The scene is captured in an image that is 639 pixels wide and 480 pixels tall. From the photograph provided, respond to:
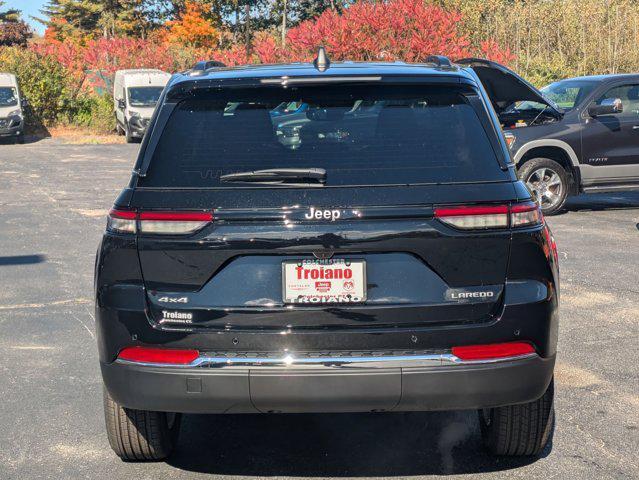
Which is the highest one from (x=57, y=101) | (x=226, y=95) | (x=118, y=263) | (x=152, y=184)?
(x=226, y=95)

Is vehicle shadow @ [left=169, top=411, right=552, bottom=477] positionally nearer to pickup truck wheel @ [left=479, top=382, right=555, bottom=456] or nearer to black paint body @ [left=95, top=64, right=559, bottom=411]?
pickup truck wheel @ [left=479, top=382, right=555, bottom=456]

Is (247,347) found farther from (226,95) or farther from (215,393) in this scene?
(226,95)

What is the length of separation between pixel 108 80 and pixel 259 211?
3721cm

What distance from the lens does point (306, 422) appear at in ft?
15.8

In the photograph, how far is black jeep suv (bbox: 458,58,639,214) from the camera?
41.8ft

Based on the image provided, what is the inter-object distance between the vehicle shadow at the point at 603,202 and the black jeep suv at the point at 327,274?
33.5 ft

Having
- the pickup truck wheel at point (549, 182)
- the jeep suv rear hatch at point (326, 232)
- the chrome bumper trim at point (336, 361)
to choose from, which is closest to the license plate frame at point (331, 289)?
the jeep suv rear hatch at point (326, 232)

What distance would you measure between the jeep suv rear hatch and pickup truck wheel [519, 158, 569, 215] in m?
9.35

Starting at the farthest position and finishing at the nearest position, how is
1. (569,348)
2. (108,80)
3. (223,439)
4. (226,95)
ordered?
(108,80)
(569,348)
(223,439)
(226,95)

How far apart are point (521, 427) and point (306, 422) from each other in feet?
3.91

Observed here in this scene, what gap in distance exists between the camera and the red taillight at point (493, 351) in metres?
3.57

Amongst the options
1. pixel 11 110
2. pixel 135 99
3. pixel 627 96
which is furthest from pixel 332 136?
pixel 135 99

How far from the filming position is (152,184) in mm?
3650

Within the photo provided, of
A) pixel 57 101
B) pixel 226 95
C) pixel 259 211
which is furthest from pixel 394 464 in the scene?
pixel 57 101
